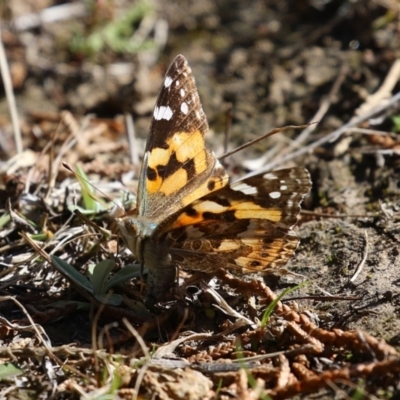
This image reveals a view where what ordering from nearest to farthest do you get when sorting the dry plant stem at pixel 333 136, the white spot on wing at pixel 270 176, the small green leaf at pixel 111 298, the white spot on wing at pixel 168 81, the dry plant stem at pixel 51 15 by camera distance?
the white spot on wing at pixel 270 176 < the small green leaf at pixel 111 298 < the white spot on wing at pixel 168 81 < the dry plant stem at pixel 333 136 < the dry plant stem at pixel 51 15

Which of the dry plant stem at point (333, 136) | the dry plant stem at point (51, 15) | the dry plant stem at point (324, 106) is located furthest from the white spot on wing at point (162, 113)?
the dry plant stem at point (51, 15)

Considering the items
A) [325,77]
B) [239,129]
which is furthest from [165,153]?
[325,77]

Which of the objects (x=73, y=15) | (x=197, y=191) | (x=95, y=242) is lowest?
(x=95, y=242)

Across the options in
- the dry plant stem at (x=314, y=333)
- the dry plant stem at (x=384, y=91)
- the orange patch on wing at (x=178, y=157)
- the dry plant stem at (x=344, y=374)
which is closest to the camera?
the dry plant stem at (x=344, y=374)

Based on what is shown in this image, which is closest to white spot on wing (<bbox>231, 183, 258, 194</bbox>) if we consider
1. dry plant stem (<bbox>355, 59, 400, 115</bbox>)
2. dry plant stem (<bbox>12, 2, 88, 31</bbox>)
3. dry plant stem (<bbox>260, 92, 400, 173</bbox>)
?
dry plant stem (<bbox>260, 92, 400, 173</bbox>)

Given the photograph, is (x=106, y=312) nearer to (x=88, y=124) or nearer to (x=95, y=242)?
(x=95, y=242)

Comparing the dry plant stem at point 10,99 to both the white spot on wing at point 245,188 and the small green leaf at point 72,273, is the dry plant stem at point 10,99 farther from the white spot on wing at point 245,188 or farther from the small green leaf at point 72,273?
the white spot on wing at point 245,188

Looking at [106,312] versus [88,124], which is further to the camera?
[88,124]
